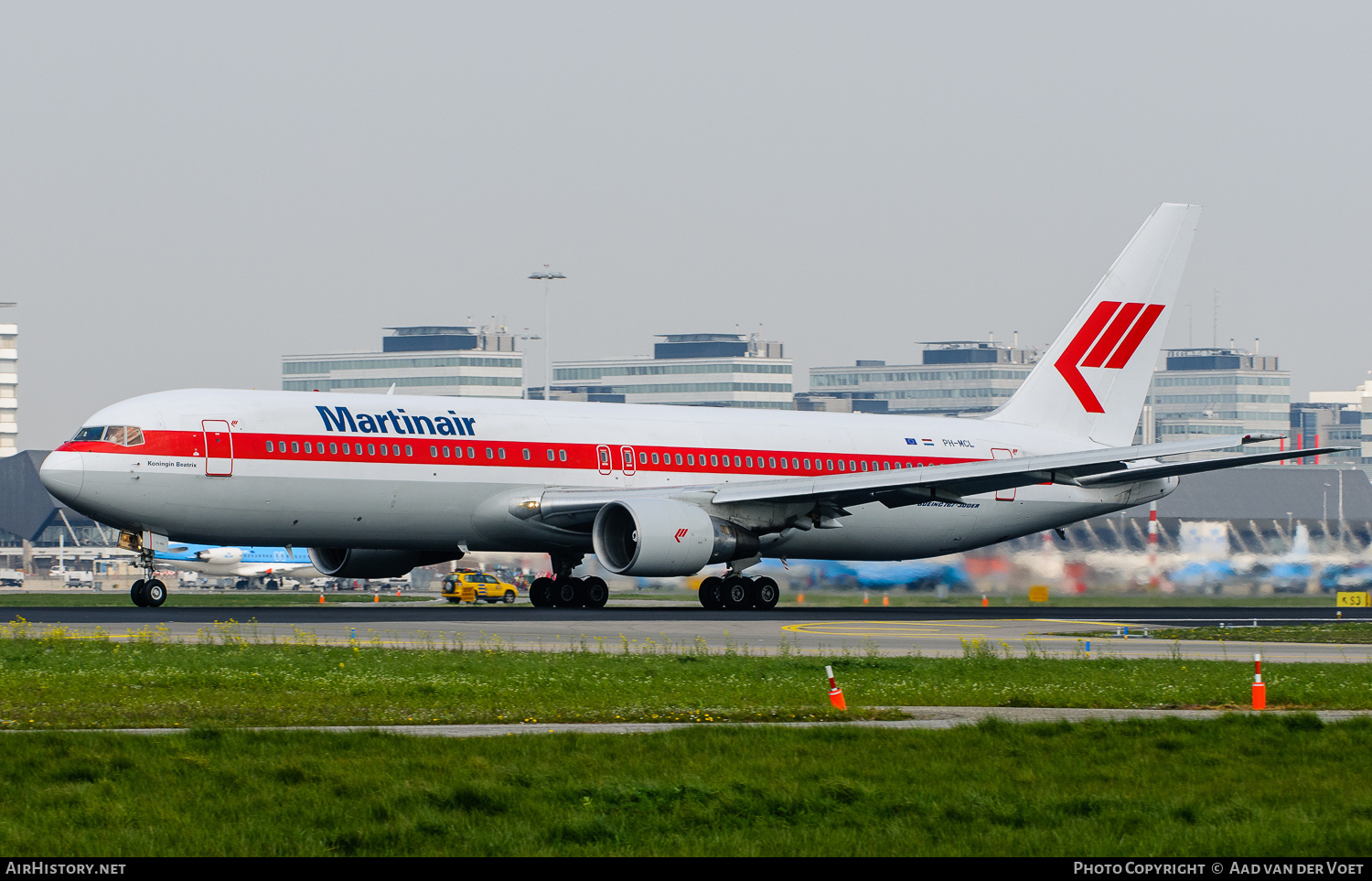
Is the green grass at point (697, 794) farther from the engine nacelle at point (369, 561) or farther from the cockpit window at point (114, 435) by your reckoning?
the engine nacelle at point (369, 561)

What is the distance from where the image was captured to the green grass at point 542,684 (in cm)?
1708

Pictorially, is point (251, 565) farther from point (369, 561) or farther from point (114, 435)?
point (114, 435)

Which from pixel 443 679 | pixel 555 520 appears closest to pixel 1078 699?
pixel 443 679

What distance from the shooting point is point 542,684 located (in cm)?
1998

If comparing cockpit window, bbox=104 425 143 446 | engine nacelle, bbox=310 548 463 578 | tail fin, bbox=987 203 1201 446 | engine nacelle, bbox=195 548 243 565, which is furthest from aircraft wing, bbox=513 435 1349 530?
engine nacelle, bbox=195 548 243 565

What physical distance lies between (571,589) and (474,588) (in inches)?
953

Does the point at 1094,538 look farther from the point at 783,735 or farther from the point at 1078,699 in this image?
the point at 783,735

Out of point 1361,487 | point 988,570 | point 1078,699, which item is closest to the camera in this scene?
point 1078,699

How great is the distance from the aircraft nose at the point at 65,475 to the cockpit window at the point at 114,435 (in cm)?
52

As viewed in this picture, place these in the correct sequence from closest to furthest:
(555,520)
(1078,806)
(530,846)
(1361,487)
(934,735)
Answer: (530,846) < (1078,806) < (934,735) < (555,520) < (1361,487)

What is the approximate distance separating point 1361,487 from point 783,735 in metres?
126

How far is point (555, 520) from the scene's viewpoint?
3934cm

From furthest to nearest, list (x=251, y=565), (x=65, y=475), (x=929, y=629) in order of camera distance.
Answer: (x=251, y=565) → (x=65, y=475) → (x=929, y=629)

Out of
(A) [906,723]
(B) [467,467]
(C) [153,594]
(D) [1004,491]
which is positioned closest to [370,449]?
(B) [467,467]
